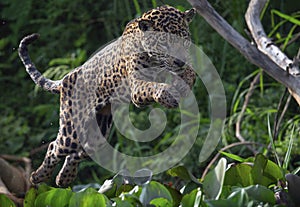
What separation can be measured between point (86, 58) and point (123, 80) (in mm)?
2615

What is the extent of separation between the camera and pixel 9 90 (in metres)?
4.79

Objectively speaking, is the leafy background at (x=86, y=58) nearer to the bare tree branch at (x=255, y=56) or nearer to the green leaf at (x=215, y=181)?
the bare tree branch at (x=255, y=56)

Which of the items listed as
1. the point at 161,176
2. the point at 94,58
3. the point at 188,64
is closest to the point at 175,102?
the point at 188,64

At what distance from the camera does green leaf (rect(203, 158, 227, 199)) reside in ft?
5.18

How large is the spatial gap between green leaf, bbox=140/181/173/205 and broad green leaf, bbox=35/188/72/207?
231mm

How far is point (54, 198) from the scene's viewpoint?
1.76m

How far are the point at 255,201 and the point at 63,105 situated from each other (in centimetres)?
69

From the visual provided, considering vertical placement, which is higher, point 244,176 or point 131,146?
point 244,176

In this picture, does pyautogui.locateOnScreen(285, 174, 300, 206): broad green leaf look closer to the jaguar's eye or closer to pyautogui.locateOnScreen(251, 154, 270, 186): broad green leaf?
pyautogui.locateOnScreen(251, 154, 270, 186): broad green leaf

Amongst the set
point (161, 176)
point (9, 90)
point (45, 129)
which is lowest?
point (161, 176)

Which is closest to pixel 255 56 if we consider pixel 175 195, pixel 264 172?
pixel 264 172

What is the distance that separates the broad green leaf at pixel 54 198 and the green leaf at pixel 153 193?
23cm

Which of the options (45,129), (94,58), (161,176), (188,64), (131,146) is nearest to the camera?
(188,64)

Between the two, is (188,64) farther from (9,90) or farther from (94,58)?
(9,90)
